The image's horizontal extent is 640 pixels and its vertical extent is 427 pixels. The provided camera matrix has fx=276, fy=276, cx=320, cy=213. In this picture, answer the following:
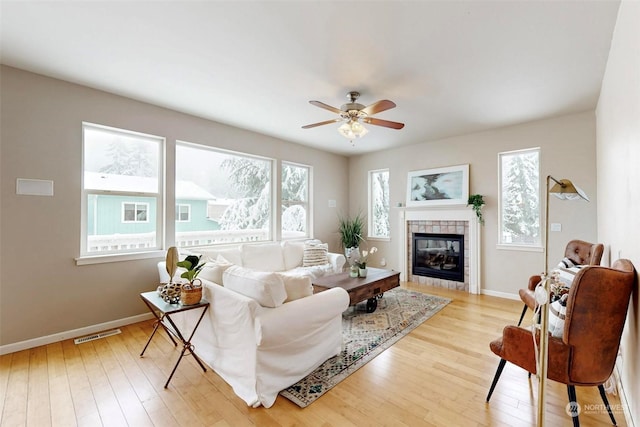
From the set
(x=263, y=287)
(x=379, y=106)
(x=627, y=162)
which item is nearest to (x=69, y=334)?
(x=263, y=287)

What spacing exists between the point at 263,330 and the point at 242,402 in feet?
1.90

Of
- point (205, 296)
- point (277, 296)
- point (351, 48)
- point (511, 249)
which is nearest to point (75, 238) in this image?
point (205, 296)

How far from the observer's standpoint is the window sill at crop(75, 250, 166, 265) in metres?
3.00

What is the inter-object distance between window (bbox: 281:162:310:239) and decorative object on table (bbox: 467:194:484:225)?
2951 millimetres

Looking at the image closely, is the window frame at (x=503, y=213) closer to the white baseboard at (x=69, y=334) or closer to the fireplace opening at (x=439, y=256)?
the fireplace opening at (x=439, y=256)

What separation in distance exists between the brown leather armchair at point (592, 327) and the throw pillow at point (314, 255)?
324 cm

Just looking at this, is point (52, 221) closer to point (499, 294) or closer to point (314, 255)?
point (314, 255)

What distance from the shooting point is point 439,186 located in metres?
4.98

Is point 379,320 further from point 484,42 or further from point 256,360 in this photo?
point 484,42

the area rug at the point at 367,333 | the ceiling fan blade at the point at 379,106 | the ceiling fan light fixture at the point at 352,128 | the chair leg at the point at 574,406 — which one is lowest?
the area rug at the point at 367,333

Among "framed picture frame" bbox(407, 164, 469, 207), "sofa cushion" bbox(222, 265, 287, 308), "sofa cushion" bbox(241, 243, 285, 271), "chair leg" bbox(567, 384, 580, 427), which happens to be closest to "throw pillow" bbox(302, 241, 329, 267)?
"sofa cushion" bbox(241, 243, 285, 271)

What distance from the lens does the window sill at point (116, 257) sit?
3.00 m

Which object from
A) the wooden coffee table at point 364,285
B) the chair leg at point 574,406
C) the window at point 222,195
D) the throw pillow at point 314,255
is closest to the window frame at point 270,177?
the window at point 222,195

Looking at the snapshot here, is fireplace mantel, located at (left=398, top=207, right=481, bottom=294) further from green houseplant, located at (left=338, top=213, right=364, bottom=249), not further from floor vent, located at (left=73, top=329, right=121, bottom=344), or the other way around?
floor vent, located at (left=73, top=329, right=121, bottom=344)
